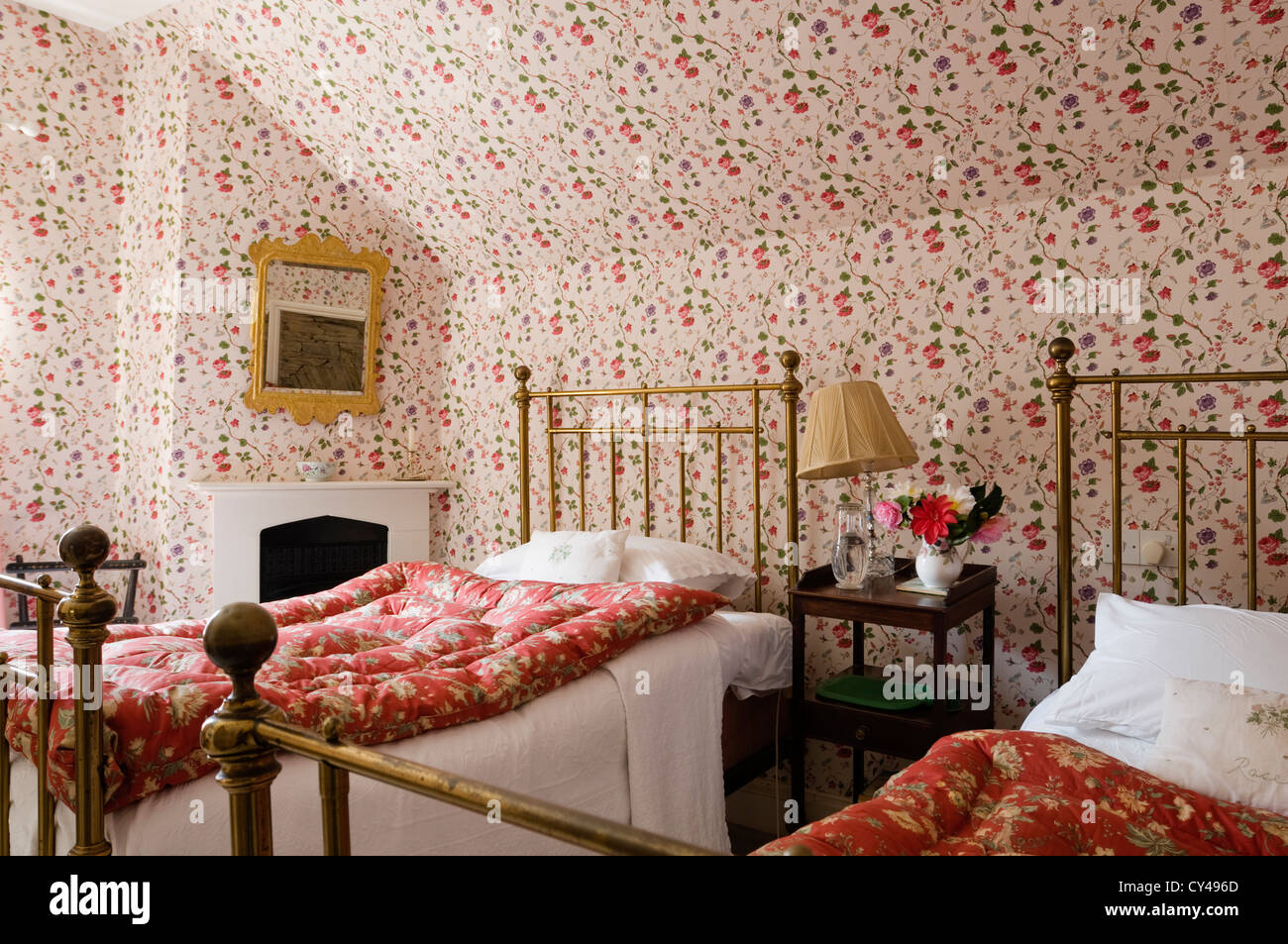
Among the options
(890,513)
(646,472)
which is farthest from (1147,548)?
(646,472)

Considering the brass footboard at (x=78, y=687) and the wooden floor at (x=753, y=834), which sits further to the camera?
the wooden floor at (x=753, y=834)

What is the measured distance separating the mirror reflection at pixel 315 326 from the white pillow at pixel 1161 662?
3.36 meters

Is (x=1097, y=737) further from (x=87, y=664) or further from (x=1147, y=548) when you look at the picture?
(x=87, y=664)

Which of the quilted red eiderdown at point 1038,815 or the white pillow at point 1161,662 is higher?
the white pillow at point 1161,662

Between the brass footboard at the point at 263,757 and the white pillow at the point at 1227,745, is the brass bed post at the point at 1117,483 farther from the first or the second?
the brass footboard at the point at 263,757

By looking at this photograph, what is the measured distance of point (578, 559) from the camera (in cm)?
286

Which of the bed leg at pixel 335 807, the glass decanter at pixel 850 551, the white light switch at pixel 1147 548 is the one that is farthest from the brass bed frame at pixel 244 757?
the white light switch at pixel 1147 548

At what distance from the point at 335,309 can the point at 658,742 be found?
282 cm

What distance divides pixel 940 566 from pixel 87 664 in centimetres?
194

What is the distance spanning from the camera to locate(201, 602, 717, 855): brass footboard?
735 mm

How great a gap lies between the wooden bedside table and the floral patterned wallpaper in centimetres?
27

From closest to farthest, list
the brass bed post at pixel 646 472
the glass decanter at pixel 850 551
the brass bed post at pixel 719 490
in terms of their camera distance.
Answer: the glass decanter at pixel 850 551, the brass bed post at pixel 719 490, the brass bed post at pixel 646 472

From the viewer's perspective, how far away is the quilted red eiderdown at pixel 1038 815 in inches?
45.7
